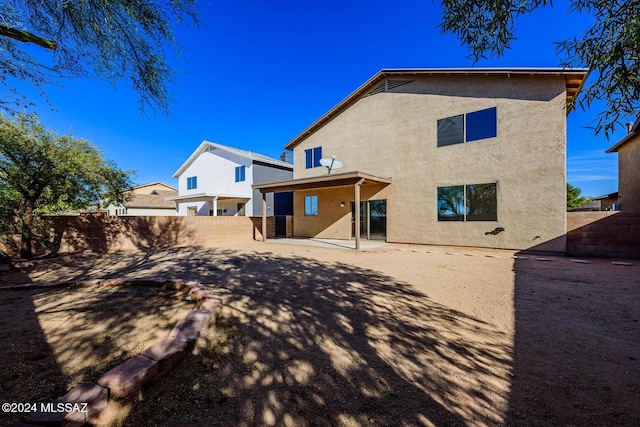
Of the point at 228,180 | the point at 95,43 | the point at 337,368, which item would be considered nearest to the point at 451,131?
the point at 337,368

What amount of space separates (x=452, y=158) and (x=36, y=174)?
12963mm

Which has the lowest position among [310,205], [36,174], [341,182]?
[310,205]

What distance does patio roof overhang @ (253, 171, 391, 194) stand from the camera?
9968 millimetres

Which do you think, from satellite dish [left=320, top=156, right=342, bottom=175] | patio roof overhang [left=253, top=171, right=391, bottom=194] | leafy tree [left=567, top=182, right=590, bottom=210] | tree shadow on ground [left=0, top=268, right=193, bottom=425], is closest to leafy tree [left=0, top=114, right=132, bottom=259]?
tree shadow on ground [left=0, top=268, right=193, bottom=425]

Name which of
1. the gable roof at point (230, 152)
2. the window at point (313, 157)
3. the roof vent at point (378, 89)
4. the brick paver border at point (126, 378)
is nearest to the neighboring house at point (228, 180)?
the gable roof at point (230, 152)

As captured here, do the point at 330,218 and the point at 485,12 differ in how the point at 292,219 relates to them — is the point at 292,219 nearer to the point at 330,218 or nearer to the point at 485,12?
the point at 330,218

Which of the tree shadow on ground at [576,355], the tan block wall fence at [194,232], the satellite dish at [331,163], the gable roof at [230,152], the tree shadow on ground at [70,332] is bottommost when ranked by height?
the tree shadow on ground at [576,355]

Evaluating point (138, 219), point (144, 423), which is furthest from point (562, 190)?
point (138, 219)

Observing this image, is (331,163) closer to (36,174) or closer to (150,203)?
(36,174)

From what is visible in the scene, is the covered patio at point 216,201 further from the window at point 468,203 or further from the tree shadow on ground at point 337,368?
the tree shadow on ground at point 337,368

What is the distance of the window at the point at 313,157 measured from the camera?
14.4m

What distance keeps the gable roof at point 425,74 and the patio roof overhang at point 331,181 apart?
3.73 metres

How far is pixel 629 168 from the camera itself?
11938 millimetres

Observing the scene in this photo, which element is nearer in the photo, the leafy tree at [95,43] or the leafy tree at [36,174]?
the leafy tree at [95,43]
